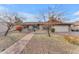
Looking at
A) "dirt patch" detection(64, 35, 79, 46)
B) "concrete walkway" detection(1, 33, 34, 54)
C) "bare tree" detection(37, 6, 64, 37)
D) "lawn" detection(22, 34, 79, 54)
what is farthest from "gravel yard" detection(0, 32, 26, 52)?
"dirt patch" detection(64, 35, 79, 46)

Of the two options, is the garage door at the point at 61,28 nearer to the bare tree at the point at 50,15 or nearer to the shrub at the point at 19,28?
the bare tree at the point at 50,15

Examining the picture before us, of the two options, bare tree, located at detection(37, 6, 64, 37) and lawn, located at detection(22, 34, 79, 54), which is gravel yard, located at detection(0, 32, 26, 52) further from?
bare tree, located at detection(37, 6, 64, 37)

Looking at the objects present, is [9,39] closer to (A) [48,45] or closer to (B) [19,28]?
(B) [19,28]

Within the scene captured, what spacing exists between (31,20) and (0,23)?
0.32 m

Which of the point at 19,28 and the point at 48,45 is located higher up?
the point at 19,28

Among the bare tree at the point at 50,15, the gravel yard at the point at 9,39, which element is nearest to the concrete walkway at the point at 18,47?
the gravel yard at the point at 9,39

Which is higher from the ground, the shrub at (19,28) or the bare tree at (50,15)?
the bare tree at (50,15)

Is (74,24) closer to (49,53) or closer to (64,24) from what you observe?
(64,24)

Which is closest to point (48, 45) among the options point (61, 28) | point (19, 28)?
point (61, 28)

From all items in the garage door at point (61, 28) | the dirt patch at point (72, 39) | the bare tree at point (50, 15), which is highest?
the bare tree at point (50, 15)

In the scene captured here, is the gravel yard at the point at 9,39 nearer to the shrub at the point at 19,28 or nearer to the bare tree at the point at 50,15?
the shrub at the point at 19,28

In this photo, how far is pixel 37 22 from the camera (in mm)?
2197

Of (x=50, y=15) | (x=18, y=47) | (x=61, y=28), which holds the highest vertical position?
(x=50, y=15)
